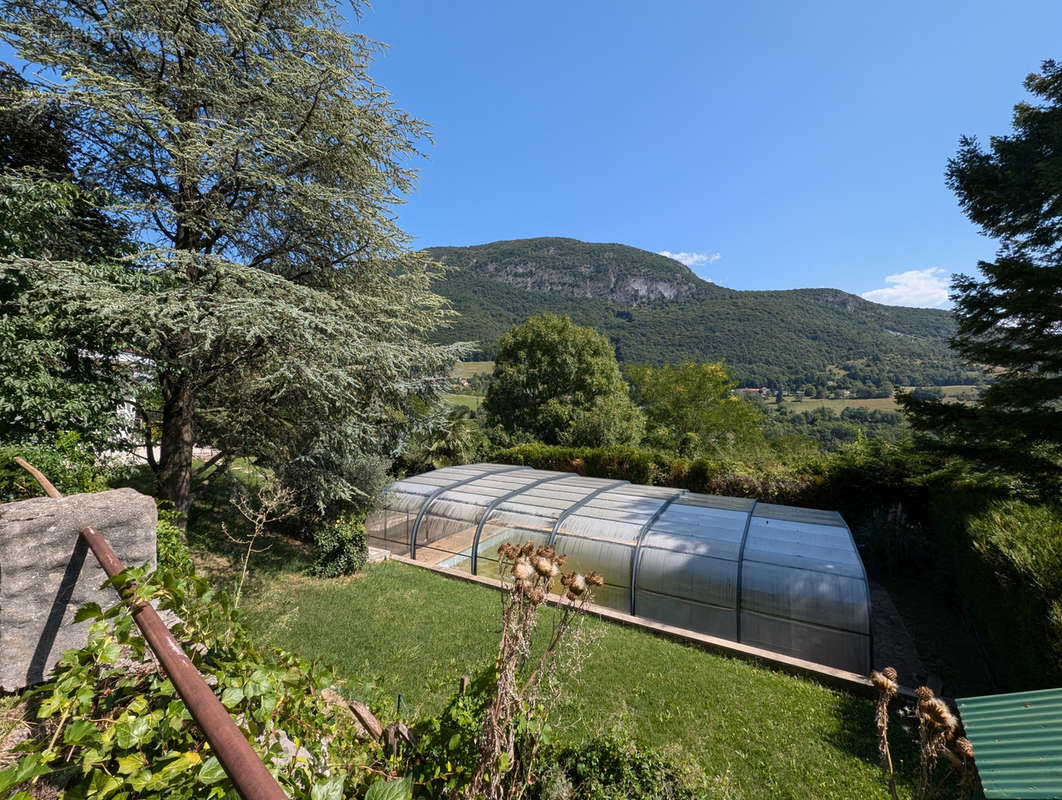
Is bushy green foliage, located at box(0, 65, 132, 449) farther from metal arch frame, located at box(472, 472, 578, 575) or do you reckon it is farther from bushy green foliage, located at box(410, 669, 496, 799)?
metal arch frame, located at box(472, 472, 578, 575)

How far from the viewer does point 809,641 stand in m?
6.24

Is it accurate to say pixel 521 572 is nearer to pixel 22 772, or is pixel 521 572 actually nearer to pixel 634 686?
pixel 22 772

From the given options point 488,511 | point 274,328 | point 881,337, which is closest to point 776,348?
point 881,337

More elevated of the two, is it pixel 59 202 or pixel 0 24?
pixel 0 24

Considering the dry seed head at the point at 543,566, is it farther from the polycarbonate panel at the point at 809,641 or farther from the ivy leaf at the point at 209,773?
the polycarbonate panel at the point at 809,641

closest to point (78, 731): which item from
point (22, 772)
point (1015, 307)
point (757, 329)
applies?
point (22, 772)

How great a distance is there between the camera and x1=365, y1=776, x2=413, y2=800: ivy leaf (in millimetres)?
987

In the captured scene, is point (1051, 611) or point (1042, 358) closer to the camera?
point (1051, 611)

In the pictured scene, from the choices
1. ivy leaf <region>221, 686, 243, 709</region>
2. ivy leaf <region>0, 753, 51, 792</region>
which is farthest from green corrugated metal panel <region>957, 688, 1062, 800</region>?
ivy leaf <region>0, 753, 51, 792</region>

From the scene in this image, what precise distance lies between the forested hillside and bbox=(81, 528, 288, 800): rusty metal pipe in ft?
129

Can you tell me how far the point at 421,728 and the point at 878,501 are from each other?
13.0m

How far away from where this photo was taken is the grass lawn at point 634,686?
13.6 ft

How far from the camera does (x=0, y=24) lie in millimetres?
5371

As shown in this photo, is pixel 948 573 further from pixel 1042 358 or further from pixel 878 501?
pixel 1042 358
